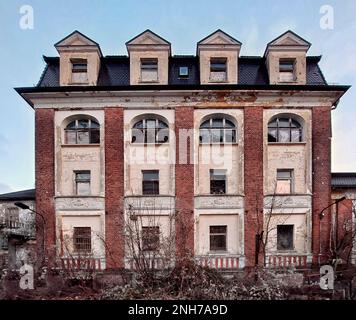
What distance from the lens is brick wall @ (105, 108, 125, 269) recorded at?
3.97 m

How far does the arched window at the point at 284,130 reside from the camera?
155 inches

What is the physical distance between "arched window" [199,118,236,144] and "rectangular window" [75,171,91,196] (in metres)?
2.30

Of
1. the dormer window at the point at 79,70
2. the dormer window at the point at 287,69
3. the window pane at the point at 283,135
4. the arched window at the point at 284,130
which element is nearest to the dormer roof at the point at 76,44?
the dormer window at the point at 79,70

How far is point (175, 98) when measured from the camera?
4.17 m

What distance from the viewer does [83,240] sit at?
3.97 meters

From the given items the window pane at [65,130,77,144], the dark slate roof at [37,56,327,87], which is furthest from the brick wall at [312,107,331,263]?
the window pane at [65,130,77,144]

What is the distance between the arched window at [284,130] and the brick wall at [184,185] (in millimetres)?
1523

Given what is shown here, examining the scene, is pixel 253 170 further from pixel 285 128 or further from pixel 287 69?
pixel 287 69

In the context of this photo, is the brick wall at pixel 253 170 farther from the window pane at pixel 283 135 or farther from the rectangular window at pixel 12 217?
the rectangular window at pixel 12 217

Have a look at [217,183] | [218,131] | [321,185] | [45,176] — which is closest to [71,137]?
[45,176]

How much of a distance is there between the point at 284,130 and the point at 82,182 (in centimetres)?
396

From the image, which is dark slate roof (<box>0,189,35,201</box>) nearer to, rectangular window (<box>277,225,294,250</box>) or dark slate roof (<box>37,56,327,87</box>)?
dark slate roof (<box>37,56,327,87</box>)

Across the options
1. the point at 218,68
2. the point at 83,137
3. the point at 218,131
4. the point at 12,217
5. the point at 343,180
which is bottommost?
the point at 12,217
